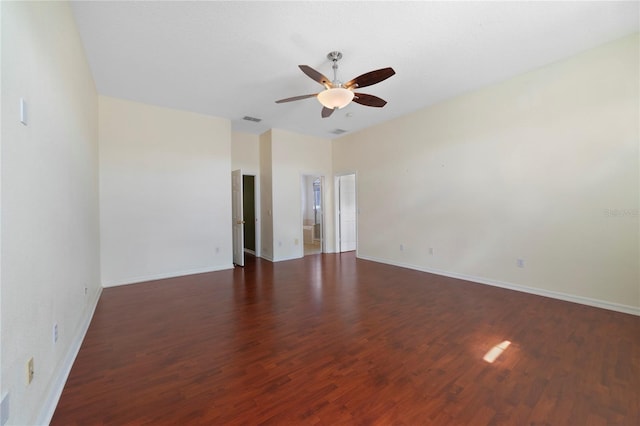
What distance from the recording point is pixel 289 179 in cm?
626

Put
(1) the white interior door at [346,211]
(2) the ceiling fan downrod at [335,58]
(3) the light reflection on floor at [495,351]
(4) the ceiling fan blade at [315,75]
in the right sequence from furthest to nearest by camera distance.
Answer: (1) the white interior door at [346,211]
(2) the ceiling fan downrod at [335,58]
(4) the ceiling fan blade at [315,75]
(3) the light reflection on floor at [495,351]

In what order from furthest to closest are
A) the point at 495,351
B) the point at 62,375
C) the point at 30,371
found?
the point at 495,351
the point at 62,375
the point at 30,371

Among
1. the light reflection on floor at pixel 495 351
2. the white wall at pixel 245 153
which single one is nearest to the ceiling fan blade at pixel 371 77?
the light reflection on floor at pixel 495 351

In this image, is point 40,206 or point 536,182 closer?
point 40,206

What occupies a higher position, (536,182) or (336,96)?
(336,96)

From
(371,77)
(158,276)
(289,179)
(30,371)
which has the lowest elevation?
(158,276)

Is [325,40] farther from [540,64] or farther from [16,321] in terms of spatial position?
[16,321]

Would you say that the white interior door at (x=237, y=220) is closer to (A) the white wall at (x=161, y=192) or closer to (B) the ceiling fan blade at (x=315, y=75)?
(A) the white wall at (x=161, y=192)

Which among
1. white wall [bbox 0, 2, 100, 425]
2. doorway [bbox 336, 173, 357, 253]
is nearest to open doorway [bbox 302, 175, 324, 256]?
Result: doorway [bbox 336, 173, 357, 253]

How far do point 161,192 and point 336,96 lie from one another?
11.8ft

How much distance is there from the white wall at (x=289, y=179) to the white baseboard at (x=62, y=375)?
368 centimetres

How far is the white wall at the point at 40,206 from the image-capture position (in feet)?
3.94

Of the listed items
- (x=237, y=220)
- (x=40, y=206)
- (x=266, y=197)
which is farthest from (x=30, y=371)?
(x=266, y=197)

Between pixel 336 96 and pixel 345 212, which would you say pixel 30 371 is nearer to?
pixel 336 96
